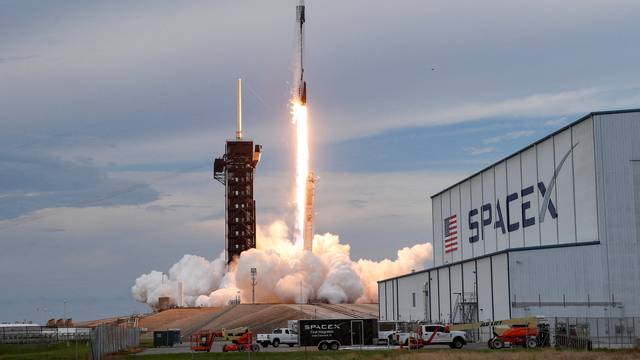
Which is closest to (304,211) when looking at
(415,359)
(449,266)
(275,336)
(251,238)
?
(251,238)

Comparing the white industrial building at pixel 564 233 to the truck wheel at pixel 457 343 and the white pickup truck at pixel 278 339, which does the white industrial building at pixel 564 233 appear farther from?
the white pickup truck at pixel 278 339

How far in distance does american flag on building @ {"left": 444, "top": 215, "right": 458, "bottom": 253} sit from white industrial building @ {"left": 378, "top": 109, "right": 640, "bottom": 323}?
13.5m

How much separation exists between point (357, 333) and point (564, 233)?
17.5 metres

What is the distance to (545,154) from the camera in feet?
269

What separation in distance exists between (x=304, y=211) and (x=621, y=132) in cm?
6956

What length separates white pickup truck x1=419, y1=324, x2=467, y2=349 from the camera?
231 ft

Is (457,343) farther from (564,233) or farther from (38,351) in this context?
(38,351)

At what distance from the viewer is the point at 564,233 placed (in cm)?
7762

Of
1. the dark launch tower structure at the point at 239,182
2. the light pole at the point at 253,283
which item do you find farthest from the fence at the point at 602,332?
the dark launch tower structure at the point at 239,182

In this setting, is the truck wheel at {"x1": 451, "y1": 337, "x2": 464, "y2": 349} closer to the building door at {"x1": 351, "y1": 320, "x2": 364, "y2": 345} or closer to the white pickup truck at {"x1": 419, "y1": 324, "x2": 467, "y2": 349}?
the white pickup truck at {"x1": 419, "y1": 324, "x2": 467, "y2": 349}

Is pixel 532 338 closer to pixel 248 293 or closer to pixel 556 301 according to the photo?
pixel 556 301

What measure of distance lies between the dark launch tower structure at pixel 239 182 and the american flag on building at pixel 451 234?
44748 millimetres

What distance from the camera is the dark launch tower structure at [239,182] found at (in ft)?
491

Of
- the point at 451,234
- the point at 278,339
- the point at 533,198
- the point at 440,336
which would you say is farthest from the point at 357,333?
the point at 451,234
